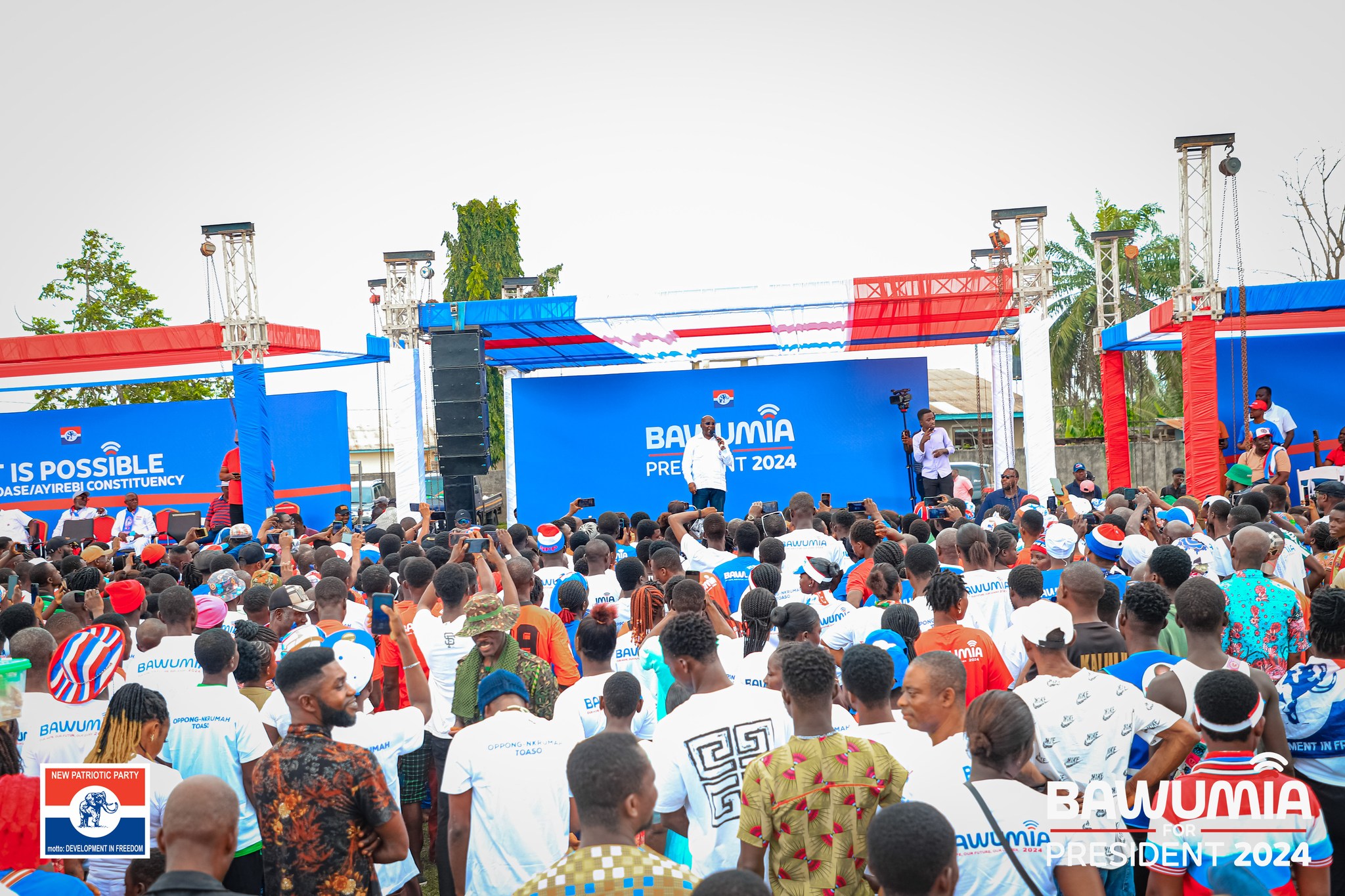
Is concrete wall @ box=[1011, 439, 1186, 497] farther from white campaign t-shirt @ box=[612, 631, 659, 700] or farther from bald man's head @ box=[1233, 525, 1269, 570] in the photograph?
white campaign t-shirt @ box=[612, 631, 659, 700]

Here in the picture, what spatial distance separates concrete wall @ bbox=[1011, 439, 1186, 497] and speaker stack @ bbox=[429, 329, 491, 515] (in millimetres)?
15705

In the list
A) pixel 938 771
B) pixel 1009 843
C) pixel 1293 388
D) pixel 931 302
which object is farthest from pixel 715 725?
pixel 1293 388

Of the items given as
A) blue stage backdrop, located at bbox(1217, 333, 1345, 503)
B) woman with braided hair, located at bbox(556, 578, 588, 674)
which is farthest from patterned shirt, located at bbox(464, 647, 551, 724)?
blue stage backdrop, located at bbox(1217, 333, 1345, 503)

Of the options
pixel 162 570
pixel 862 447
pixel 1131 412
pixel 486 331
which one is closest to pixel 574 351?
pixel 486 331

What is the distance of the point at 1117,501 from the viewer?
919 centimetres

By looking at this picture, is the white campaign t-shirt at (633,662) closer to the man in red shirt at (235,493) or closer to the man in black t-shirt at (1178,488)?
the man in black t-shirt at (1178,488)

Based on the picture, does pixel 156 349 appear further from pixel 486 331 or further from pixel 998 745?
pixel 998 745

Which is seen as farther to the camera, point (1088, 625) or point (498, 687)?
point (1088, 625)

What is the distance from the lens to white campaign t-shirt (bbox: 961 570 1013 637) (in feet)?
16.9

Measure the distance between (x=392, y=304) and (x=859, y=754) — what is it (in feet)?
44.0

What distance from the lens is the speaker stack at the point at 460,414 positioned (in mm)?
13773

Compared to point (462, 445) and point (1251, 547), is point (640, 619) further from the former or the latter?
point (462, 445)

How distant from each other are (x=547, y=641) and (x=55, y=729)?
217 centimetres

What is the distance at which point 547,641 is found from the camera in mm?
5133
